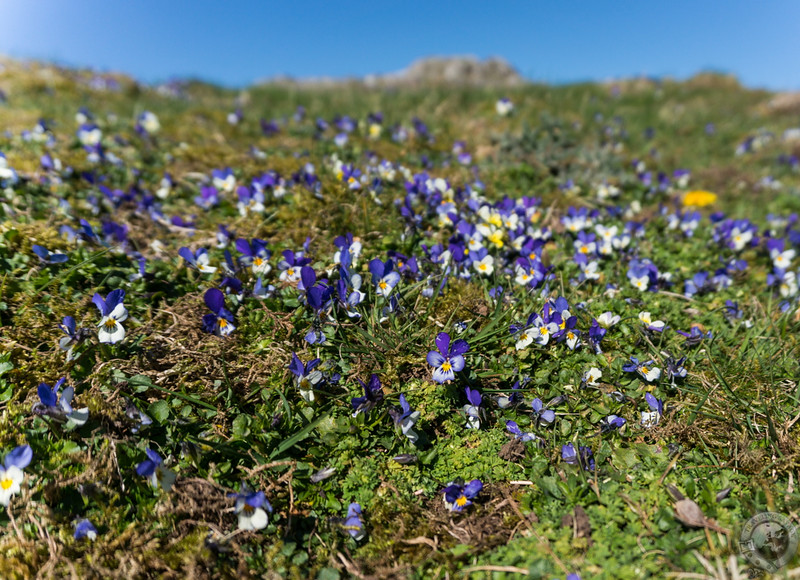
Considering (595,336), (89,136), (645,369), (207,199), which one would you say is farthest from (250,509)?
(89,136)

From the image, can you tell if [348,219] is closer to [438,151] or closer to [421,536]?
[421,536]

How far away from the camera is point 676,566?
90.3 inches

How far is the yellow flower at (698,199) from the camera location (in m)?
7.39

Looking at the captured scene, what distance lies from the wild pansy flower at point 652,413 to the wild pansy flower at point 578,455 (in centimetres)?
47

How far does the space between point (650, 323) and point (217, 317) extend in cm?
329

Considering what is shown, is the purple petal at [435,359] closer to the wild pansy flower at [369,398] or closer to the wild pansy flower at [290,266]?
the wild pansy flower at [369,398]

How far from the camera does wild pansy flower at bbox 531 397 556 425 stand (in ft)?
9.89

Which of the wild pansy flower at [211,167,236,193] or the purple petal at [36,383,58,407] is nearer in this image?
the purple petal at [36,383,58,407]

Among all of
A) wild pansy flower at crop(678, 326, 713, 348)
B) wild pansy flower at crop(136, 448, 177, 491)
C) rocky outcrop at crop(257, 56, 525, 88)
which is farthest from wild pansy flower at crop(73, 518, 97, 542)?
rocky outcrop at crop(257, 56, 525, 88)

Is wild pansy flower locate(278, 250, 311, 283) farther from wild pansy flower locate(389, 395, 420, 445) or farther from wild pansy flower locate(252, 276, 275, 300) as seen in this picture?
wild pansy flower locate(389, 395, 420, 445)

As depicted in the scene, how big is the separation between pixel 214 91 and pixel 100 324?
18.6 metres

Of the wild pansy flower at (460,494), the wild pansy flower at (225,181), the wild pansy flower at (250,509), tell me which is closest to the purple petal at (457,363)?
the wild pansy flower at (460,494)

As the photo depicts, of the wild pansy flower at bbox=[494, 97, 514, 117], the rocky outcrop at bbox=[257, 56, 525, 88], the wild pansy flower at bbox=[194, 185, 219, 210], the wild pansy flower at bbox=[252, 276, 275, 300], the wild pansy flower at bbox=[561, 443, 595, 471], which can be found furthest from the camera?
the rocky outcrop at bbox=[257, 56, 525, 88]

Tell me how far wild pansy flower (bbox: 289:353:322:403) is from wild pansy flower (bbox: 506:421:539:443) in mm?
1280
